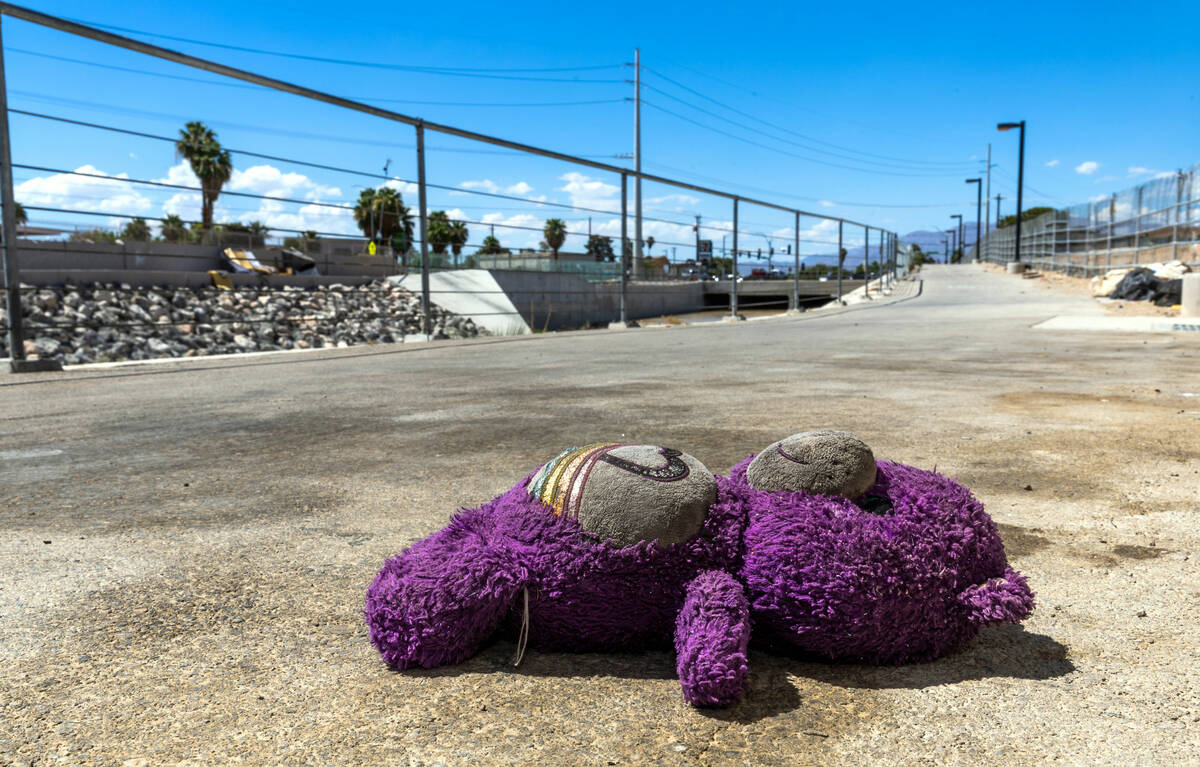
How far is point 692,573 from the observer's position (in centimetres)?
148

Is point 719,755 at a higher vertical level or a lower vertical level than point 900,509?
lower

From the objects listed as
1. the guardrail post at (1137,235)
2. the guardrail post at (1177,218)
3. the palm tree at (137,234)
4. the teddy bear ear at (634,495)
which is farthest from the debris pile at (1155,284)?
the palm tree at (137,234)

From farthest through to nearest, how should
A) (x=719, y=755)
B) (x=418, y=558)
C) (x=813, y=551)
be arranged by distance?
(x=418, y=558)
(x=813, y=551)
(x=719, y=755)

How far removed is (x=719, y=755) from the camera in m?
1.15

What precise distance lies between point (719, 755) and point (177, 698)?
33.5 inches

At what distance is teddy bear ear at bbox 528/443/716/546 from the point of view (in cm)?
147

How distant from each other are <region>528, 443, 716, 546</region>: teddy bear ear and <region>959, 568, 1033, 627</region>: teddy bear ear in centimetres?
49

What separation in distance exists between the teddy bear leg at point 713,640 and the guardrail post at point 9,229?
6.34 meters

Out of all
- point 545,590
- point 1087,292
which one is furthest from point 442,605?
point 1087,292

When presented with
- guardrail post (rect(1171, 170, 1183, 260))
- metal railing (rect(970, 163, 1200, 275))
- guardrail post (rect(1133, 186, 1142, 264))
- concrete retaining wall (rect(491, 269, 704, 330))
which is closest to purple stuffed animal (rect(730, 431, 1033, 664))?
concrete retaining wall (rect(491, 269, 704, 330))

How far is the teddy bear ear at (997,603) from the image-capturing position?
1.45 m

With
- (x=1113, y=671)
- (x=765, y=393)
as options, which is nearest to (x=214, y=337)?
(x=765, y=393)

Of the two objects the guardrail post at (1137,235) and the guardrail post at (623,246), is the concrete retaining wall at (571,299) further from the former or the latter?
the guardrail post at (1137,235)

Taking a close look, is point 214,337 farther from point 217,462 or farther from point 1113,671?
point 1113,671
